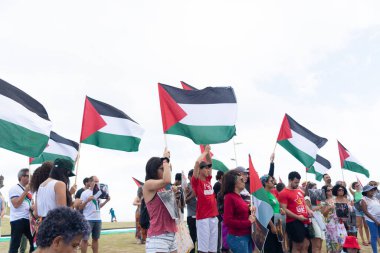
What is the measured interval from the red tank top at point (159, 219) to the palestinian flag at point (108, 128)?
3074mm

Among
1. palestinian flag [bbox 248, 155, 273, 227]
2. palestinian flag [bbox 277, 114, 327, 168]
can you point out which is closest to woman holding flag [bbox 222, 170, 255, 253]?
palestinian flag [bbox 248, 155, 273, 227]

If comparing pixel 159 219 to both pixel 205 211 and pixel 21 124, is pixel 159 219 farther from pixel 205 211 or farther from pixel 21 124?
pixel 21 124

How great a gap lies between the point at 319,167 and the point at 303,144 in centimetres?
487

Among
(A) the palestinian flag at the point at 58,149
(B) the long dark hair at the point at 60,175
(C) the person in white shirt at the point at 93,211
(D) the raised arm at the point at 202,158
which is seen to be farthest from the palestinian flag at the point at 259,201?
(A) the palestinian flag at the point at 58,149

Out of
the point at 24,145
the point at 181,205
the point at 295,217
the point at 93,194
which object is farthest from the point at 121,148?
the point at 295,217

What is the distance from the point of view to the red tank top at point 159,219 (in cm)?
520

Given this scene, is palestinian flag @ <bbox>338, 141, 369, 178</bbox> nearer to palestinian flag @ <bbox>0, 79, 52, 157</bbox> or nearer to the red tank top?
the red tank top

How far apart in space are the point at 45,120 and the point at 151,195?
8.50ft

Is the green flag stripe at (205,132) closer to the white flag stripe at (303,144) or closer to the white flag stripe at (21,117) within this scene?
the white flag stripe at (21,117)

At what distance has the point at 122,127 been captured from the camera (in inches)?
344

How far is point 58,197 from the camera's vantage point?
506 cm

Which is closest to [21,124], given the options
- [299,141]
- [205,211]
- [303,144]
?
[205,211]

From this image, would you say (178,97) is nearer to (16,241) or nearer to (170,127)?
(170,127)

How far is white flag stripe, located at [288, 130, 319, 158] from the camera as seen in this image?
981 centimetres
